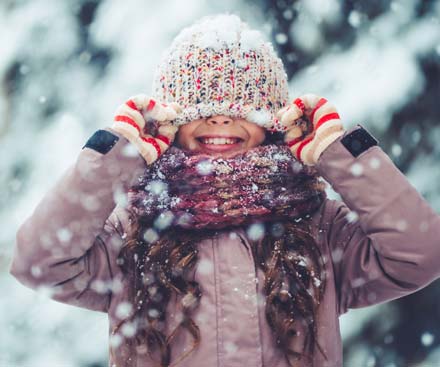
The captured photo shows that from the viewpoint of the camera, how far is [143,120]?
5.56 feet

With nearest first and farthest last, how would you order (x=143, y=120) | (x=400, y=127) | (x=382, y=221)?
(x=382, y=221) → (x=143, y=120) → (x=400, y=127)

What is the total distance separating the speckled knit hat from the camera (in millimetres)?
1824

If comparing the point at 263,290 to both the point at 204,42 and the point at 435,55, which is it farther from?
the point at 435,55

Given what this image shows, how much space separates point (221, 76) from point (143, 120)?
300mm

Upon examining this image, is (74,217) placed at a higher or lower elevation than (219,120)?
lower

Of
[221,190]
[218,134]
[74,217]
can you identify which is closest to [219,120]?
[218,134]

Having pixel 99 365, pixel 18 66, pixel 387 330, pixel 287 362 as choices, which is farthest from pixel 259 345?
pixel 18 66

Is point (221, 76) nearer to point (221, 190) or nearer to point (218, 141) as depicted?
point (218, 141)

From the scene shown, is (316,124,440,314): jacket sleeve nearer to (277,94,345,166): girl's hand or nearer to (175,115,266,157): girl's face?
(277,94,345,166): girl's hand

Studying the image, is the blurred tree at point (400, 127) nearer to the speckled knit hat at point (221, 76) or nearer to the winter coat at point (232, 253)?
the speckled knit hat at point (221, 76)

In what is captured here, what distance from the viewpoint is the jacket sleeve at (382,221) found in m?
1.58

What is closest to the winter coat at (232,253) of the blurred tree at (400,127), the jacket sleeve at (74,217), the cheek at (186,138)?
the jacket sleeve at (74,217)

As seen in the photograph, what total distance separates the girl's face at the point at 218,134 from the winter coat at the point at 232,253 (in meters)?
0.23

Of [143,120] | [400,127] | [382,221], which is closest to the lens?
[382,221]
